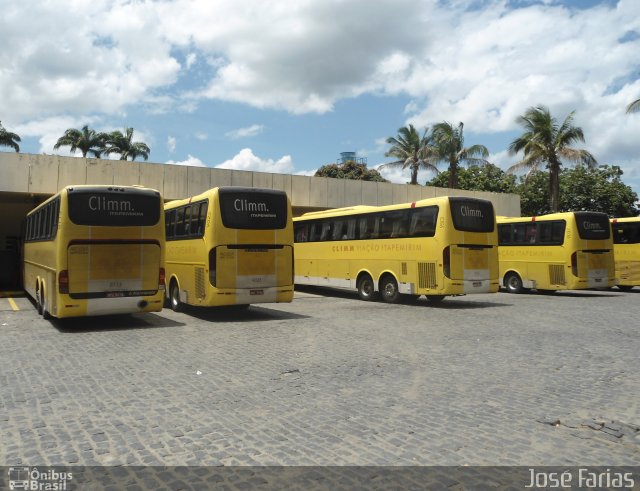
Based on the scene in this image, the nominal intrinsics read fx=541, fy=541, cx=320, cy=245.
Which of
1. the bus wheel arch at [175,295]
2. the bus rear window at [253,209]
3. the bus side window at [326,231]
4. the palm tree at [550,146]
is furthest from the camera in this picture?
the palm tree at [550,146]

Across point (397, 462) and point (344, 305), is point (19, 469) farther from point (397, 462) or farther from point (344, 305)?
point (344, 305)

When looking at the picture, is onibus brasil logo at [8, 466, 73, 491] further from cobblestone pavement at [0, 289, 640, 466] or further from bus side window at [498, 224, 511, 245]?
bus side window at [498, 224, 511, 245]

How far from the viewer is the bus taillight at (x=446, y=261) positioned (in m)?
15.5

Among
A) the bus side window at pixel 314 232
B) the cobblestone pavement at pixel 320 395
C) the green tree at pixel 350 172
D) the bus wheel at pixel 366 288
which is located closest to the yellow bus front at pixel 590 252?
the bus wheel at pixel 366 288

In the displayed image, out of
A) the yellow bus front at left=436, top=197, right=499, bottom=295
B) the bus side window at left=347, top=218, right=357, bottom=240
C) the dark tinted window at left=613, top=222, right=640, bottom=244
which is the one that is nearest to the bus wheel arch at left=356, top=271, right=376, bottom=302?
the bus side window at left=347, top=218, right=357, bottom=240

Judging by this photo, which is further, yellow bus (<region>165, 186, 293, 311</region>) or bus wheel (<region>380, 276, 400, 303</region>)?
bus wheel (<region>380, 276, 400, 303</region>)

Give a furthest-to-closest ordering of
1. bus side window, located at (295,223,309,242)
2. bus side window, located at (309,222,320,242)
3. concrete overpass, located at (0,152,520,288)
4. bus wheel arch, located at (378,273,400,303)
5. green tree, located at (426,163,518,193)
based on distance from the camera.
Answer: green tree, located at (426,163,518,193) → bus side window, located at (295,223,309,242) → bus side window, located at (309,222,320,242) → concrete overpass, located at (0,152,520,288) → bus wheel arch, located at (378,273,400,303)

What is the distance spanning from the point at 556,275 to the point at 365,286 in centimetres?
749

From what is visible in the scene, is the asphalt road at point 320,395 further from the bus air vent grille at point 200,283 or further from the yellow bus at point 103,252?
the bus air vent grille at point 200,283

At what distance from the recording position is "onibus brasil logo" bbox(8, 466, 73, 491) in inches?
148

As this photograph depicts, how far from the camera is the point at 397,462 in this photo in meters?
4.22

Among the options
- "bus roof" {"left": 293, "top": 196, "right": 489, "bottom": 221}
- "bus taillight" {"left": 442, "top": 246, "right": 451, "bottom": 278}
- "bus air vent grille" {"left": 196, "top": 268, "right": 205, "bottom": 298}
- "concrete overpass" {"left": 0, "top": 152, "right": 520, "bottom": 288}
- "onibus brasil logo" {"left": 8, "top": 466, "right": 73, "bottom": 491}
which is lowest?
"onibus brasil logo" {"left": 8, "top": 466, "right": 73, "bottom": 491}

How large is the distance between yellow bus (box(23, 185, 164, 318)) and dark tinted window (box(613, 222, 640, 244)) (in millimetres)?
20306

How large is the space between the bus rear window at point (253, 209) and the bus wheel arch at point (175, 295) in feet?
10.5
